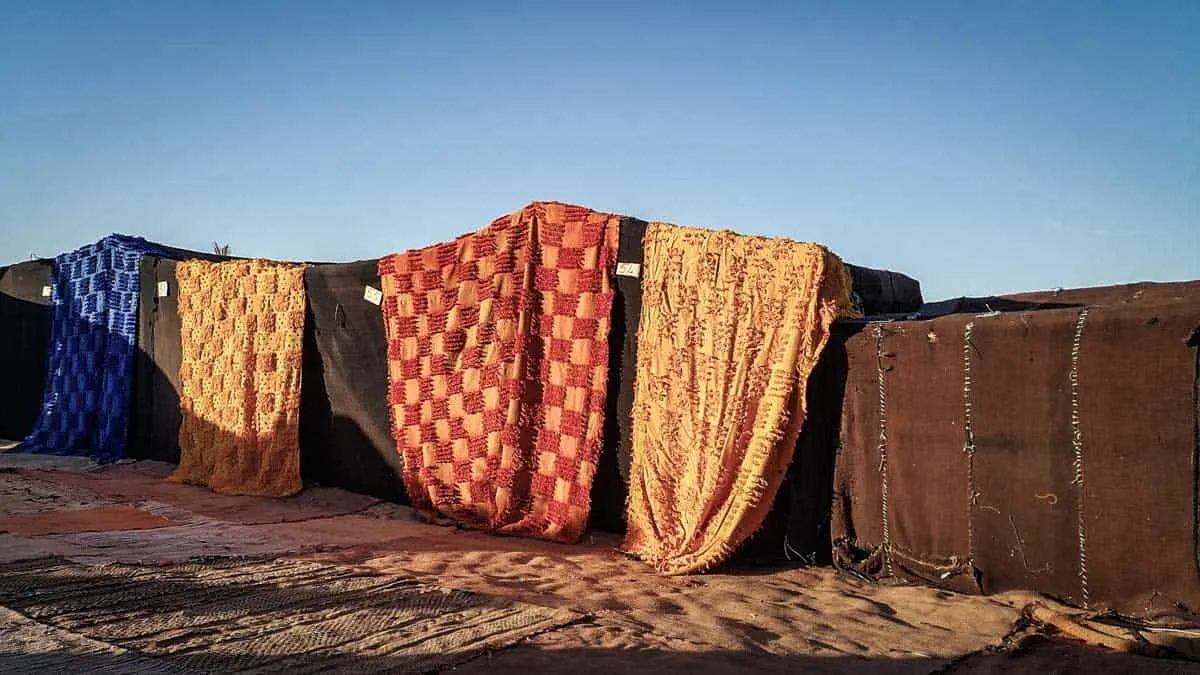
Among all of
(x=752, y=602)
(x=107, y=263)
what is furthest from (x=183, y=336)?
(x=752, y=602)

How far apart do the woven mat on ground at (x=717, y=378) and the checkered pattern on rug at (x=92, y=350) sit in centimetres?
686

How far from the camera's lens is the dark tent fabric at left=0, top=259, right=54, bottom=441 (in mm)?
11398

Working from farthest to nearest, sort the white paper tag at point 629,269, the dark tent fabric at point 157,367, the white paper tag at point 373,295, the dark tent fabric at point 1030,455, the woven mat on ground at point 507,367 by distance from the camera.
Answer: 1. the dark tent fabric at point 157,367
2. the white paper tag at point 373,295
3. the woven mat on ground at point 507,367
4. the white paper tag at point 629,269
5. the dark tent fabric at point 1030,455

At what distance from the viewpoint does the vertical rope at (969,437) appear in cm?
414

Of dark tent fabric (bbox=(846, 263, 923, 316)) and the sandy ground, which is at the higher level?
dark tent fabric (bbox=(846, 263, 923, 316))

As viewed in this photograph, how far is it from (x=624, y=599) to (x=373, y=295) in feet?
12.3

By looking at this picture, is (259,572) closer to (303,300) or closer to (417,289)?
(417,289)

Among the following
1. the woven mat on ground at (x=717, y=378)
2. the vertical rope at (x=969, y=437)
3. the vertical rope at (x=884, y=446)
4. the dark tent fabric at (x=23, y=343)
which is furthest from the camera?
the dark tent fabric at (x=23, y=343)

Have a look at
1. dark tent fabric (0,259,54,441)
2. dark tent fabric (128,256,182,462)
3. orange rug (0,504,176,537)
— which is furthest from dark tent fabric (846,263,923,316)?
dark tent fabric (0,259,54,441)

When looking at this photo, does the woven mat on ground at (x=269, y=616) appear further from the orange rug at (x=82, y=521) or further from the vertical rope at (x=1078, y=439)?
the vertical rope at (x=1078, y=439)

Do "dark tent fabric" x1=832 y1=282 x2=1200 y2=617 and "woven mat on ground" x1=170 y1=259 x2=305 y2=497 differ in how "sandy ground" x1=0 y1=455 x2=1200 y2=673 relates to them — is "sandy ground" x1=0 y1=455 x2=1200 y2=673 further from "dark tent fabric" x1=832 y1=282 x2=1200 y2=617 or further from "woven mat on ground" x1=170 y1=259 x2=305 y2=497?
"woven mat on ground" x1=170 y1=259 x2=305 y2=497

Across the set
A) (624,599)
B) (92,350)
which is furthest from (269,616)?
(92,350)

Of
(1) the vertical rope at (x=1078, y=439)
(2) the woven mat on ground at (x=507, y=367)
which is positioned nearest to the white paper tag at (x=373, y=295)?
(2) the woven mat on ground at (x=507, y=367)

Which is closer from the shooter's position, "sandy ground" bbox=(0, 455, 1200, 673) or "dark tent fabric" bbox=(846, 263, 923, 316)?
"sandy ground" bbox=(0, 455, 1200, 673)
